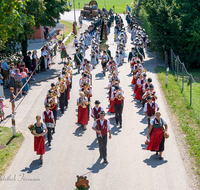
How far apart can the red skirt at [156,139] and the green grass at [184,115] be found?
1415 mm

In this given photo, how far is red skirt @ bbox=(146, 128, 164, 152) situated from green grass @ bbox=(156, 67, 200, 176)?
1.41 meters

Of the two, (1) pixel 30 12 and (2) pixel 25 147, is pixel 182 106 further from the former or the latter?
(1) pixel 30 12

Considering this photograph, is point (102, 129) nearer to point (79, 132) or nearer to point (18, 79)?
point (79, 132)

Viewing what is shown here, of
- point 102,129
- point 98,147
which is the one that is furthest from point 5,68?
point 102,129

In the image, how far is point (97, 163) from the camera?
9656 millimetres

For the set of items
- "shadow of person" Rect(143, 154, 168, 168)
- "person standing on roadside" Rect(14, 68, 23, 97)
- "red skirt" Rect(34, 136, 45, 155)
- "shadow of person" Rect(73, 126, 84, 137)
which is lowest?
"shadow of person" Rect(143, 154, 168, 168)

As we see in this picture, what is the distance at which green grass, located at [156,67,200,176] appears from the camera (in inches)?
418

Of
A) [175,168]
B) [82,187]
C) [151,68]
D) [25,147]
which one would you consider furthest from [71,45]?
[82,187]

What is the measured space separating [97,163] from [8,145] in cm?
373

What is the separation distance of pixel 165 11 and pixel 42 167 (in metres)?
17.5

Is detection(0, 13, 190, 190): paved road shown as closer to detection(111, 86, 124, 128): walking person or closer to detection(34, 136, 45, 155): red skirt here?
detection(34, 136, 45, 155): red skirt

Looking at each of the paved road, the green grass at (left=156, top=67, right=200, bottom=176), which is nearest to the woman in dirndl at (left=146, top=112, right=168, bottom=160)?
the paved road

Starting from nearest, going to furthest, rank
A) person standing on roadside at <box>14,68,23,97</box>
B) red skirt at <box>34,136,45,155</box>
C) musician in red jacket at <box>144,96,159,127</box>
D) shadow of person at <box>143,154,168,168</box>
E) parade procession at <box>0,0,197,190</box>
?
parade procession at <box>0,0,197,190</box>, shadow of person at <box>143,154,168,168</box>, red skirt at <box>34,136,45,155</box>, musician in red jacket at <box>144,96,159,127</box>, person standing on roadside at <box>14,68,23,97</box>

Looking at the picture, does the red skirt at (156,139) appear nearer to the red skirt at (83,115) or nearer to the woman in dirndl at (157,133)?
the woman in dirndl at (157,133)
